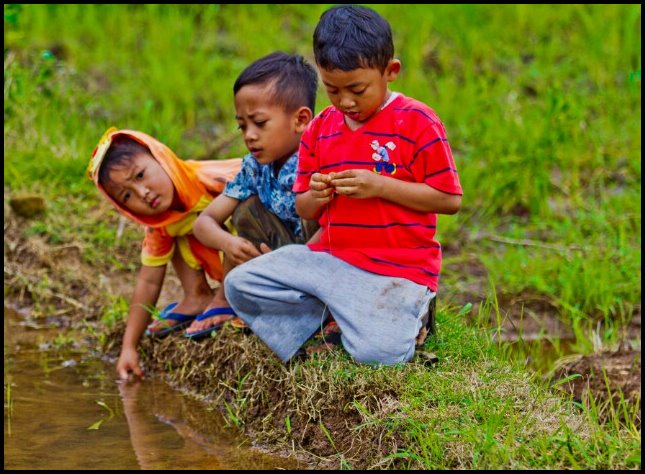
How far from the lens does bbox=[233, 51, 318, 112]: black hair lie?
4031mm

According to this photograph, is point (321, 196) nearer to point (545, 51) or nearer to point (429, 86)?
point (429, 86)

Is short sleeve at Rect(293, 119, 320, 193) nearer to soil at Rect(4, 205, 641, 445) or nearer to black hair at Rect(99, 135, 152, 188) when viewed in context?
black hair at Rect(99, 135, 152, 188)

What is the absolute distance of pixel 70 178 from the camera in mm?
6023

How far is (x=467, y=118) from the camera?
6910 millimetres

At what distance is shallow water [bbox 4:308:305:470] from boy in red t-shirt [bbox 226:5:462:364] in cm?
44

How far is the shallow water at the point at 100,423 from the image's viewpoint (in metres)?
3.56

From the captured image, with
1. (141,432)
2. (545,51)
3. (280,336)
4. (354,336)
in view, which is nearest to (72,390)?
(141,432)

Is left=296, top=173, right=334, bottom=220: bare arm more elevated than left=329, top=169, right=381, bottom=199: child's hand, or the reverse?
left=329, top=169, right=381, bottom=199: child's hand

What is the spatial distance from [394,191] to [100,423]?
140 cm

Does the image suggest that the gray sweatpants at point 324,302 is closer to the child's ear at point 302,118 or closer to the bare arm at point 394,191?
the bare arm at point 394,191

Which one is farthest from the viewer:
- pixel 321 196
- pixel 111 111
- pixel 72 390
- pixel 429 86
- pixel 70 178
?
pixel 429 86

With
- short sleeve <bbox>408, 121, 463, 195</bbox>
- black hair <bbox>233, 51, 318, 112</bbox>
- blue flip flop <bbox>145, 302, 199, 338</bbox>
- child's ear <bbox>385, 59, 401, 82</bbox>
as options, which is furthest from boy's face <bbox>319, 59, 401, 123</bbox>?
blue flip flop <bbox>145, 302, 199, 338</bbox>

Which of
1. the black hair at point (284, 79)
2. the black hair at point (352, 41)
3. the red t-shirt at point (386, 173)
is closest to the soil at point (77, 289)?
the red t-shirt at point (386, 173)

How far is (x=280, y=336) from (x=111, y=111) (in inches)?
146
